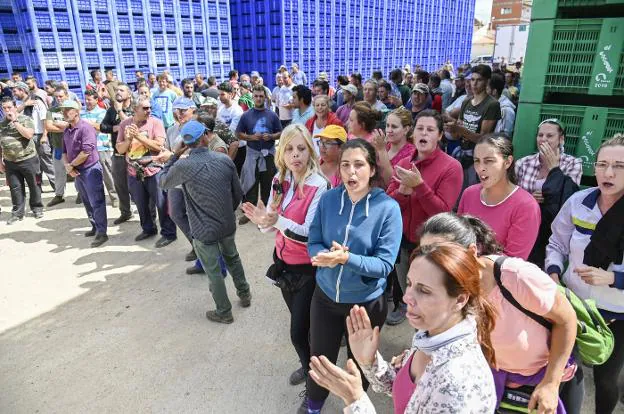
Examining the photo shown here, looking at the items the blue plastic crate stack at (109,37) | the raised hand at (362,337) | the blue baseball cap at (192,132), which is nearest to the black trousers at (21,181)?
the blue plastic crate stack at (109,37)

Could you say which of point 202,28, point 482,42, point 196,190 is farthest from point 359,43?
point 482,42

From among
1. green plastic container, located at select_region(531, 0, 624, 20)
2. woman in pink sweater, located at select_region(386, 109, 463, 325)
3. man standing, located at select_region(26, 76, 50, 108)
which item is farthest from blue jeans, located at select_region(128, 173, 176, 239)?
green plastic container, located at select_region(531, 0, 624, 20)

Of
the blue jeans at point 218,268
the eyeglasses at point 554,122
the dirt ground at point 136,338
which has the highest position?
the eyeglasses at point 554,122

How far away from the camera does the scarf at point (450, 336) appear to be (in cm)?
130

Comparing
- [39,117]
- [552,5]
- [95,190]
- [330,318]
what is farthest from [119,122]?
[552,5]

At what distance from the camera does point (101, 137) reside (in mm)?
6707

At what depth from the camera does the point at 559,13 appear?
2.94 metres

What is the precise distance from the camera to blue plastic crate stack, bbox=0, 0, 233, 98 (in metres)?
8.67

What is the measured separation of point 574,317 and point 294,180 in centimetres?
182

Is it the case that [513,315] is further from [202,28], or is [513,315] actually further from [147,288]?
[202,28]

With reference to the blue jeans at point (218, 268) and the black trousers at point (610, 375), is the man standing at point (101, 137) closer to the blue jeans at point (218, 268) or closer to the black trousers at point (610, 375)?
the blue jeans at point (218, 268)

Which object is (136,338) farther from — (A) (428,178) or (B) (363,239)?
(A) (428,178)

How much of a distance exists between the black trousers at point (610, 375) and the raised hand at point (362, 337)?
59.6 inches

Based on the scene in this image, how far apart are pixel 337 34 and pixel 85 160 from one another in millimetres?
10895
